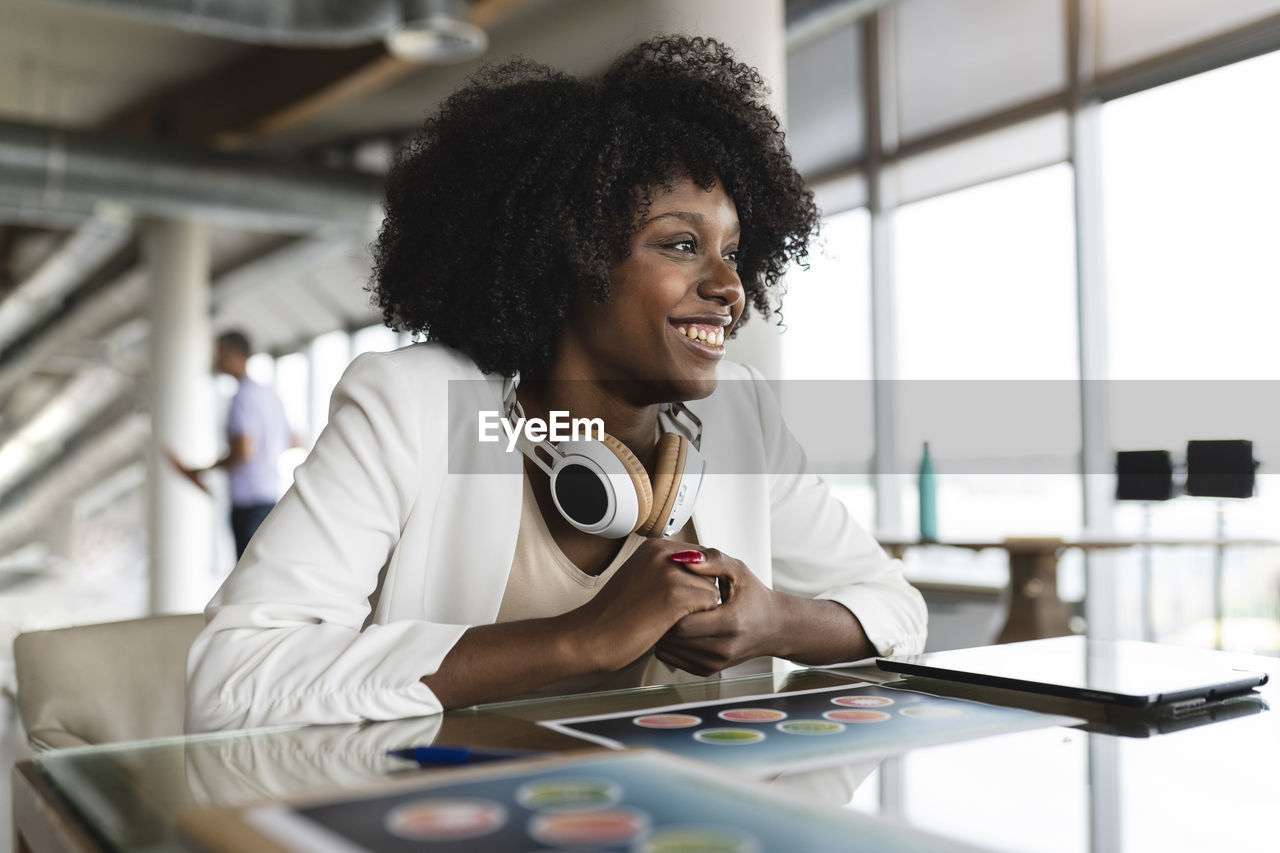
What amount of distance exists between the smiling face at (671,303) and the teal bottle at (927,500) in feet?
6.60

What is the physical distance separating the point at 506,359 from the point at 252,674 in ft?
1.98

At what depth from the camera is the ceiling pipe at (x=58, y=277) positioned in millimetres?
7938

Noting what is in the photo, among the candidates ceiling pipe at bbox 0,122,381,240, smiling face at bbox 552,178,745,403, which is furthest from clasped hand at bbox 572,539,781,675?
ceiling pipe at bbox 0,122,381,240

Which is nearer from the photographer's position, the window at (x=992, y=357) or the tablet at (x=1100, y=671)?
the tablet at (x=1100, y=671)

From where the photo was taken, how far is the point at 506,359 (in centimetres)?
141

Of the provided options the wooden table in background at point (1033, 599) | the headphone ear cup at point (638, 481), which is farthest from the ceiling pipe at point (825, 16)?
the headphone ear cup at point (638, 481)

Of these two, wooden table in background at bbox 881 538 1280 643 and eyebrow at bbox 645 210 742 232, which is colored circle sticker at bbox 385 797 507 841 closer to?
eyebrow at bbox 645 210 742 232

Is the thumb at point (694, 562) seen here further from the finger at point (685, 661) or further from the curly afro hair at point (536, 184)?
the curly afro hair at point (536, 184)

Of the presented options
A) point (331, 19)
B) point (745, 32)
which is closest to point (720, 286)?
point (745, 32)

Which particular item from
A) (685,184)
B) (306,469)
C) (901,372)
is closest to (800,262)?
(685,184)

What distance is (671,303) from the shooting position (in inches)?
54.0

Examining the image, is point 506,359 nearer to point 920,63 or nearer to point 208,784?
point 208,784

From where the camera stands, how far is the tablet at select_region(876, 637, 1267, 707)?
34.1 inches

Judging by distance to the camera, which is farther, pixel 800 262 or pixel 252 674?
pixel 800 262
